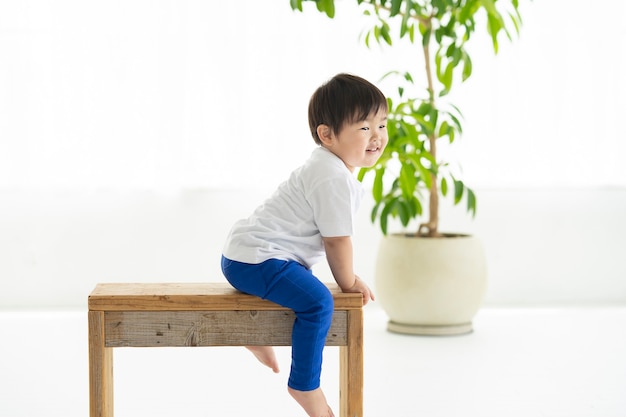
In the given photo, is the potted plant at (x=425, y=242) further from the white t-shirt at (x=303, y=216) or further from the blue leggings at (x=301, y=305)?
the blue leggings at (x=301, y=305)

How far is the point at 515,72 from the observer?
→ 421 cm

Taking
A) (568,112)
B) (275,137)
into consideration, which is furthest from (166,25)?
(568,112)

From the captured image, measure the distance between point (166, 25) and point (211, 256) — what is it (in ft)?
3.55

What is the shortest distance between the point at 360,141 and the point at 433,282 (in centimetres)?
156

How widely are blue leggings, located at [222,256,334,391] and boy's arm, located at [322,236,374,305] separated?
0.20 feet

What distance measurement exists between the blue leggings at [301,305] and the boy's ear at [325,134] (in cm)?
27

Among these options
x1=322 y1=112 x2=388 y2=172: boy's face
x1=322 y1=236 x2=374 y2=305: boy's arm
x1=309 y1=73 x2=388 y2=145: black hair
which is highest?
x1=309 y1=73 x2=388 y2=145: black hair

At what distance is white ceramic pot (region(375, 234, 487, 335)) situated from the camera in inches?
130

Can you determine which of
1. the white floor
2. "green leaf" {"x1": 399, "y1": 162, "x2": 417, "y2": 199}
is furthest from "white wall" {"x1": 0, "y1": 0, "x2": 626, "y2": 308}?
"green leaf" {"x1": 399, "y1": 162, "x2": 417, "y2": 199}

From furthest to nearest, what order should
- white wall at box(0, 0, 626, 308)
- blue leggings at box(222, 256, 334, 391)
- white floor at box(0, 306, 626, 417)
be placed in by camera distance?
1. white wall at box(0, 0, 626, 308)
2. white floor at box(0, 306, 626, 417)
3. blue leggings at box(222, 256, 334, 391)

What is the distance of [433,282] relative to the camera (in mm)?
3311

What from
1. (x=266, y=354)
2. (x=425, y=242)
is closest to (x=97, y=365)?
(x=266, y=354)

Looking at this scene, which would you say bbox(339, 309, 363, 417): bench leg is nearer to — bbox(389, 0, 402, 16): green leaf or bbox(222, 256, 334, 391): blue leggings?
bbox(222, 256, 334, 391): blue leggings

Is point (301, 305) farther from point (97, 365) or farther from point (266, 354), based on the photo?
point (97, 365)
